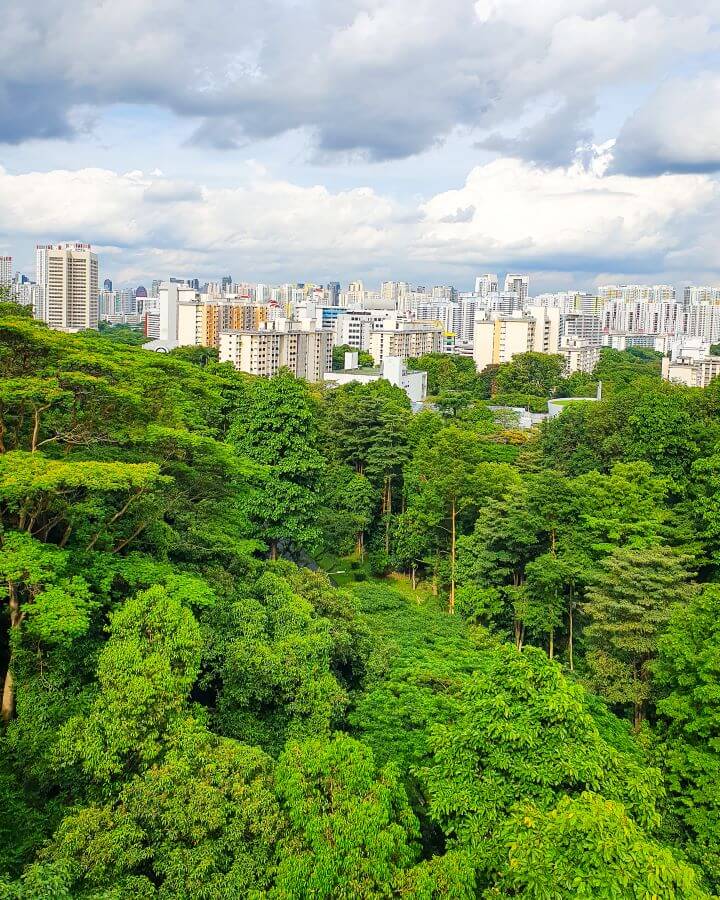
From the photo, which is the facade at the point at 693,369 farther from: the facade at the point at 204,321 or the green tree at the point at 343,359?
the facade at the point at 204,321

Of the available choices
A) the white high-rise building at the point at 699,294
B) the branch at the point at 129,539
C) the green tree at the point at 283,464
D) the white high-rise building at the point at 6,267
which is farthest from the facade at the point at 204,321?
the white high-rise building at the point at 699,294

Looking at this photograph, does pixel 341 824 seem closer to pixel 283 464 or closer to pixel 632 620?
pixel 632 620

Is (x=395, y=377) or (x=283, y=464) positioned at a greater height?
(x=395, y=377)

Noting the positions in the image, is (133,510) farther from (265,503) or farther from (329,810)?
(265,503)

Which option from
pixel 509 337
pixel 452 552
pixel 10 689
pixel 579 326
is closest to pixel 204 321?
pixel 509 337

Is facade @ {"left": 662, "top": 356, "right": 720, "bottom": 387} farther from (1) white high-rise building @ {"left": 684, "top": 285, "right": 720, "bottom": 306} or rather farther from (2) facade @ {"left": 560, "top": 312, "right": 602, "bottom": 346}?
(1) white high-rise building @ {"left": 684, "top": 285, "right": 720, "bottom": 306}

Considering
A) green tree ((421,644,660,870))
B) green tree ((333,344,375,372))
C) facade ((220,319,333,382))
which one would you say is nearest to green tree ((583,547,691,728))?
green tree ((421,644,660,870))

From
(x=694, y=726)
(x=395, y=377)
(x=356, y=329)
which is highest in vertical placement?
(x=356, y=329)
